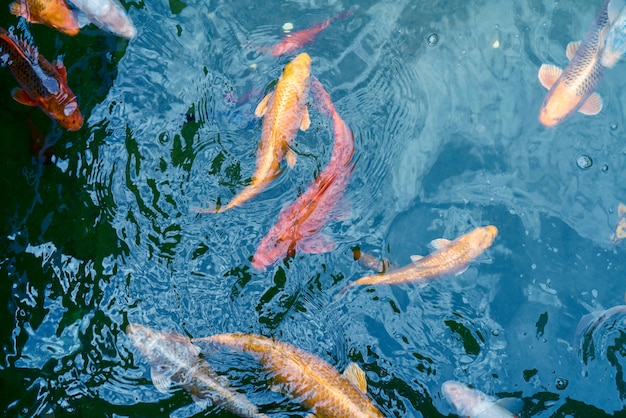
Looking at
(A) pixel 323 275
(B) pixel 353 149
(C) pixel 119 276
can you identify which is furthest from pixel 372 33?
(C) pixel 119 276

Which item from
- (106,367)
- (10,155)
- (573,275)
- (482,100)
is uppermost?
(482,100)

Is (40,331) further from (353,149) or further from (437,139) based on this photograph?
(437,139)

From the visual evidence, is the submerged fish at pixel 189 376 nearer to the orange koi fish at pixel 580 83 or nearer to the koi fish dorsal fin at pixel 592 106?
the orange koi fish at pixel 580 83

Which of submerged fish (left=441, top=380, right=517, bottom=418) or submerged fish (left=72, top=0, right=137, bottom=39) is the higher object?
submerged fish (left=72, top=0, right=137, bottom=39)

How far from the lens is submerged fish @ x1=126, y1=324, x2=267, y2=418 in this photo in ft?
11.3

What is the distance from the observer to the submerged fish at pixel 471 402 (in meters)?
3.46

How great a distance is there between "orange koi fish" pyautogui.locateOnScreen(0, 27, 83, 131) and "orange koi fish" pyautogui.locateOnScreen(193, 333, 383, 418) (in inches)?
71.2

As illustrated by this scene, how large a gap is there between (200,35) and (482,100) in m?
2.12

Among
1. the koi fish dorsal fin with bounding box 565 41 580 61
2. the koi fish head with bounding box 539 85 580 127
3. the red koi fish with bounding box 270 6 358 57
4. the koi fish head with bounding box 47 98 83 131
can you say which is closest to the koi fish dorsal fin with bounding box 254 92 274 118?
the red koi fish with bounding box 270 6 358 57

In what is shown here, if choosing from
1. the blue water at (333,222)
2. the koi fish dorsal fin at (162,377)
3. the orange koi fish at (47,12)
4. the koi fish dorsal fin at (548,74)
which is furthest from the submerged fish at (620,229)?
the orange koi fish at (47,12)

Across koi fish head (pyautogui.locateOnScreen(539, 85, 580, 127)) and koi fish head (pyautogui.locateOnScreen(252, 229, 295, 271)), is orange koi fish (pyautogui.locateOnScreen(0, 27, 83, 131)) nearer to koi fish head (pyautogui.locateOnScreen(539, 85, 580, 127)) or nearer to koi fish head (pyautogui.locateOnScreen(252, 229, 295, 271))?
koi fish head (pyautogui.locateOnScreen(252, 229, 295, 271))

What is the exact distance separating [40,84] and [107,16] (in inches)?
26.8

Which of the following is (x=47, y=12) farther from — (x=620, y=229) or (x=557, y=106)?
(x=620, y=229)

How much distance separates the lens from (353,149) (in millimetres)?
3818
